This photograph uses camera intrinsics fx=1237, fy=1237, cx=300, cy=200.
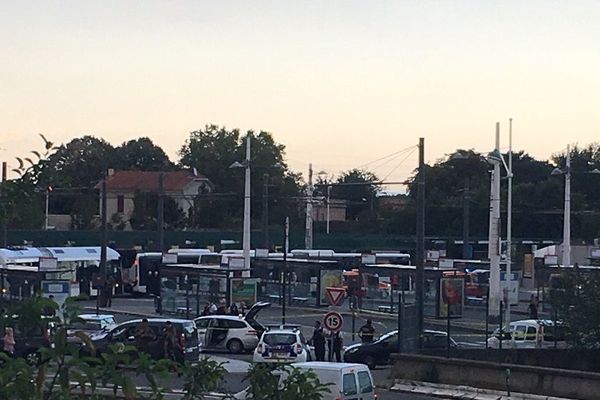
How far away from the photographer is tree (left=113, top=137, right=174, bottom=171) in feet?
502

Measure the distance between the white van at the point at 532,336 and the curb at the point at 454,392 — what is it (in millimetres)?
5809

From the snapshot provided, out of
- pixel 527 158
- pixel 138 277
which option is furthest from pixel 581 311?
pixel 527 158

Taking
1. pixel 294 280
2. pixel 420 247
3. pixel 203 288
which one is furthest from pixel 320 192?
pixel 420 247

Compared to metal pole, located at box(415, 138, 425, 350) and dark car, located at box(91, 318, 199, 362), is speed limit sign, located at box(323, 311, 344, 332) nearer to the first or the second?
metal pole, located at box(415, 138, 425, 350)

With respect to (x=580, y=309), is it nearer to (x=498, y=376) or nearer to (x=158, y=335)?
(x=498, y=376)

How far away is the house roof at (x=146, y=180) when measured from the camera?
131 m

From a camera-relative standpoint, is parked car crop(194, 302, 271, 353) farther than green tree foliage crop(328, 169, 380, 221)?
No

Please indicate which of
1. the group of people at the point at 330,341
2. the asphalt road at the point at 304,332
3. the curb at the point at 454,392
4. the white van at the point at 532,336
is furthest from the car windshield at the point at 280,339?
the white van at the point at 532,336

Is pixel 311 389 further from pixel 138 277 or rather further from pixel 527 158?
pixel 527 158

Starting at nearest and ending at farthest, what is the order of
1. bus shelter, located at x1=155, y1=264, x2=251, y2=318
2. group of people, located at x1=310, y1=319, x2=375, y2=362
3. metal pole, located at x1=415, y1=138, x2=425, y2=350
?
group of people, located at x1=310, y1=319, x2=375, y2=362 < metal pole, located at x1=415, y1=138, x2=425, y2=350 < bus shelter, located at x1=155, y1=264, x2=251, y2=318

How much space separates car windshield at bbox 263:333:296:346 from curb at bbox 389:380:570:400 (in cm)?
375

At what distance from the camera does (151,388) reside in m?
7.77

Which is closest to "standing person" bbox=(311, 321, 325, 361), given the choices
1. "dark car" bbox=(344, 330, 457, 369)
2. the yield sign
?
"dark car" bbox=(344, 330, 457, 369)

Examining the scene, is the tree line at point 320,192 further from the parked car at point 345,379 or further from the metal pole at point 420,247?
the parked car at point 345,379
